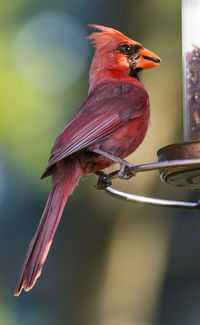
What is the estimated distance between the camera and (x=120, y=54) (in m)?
3.87

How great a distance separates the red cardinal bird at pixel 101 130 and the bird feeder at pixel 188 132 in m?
0.19

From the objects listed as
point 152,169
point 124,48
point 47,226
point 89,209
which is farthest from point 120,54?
point 89,209

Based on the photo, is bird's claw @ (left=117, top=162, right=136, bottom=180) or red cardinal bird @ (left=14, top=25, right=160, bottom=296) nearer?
bird's claw @ (left=117, top=162, right=136, bottom=180)

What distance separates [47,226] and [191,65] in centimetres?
106

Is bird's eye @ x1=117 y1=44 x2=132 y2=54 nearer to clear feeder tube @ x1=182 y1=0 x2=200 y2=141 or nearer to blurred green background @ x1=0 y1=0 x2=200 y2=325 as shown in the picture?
clear feeder tube @ x1=182 y1=0 x2=200 y2=141

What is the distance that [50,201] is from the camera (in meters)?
3.41

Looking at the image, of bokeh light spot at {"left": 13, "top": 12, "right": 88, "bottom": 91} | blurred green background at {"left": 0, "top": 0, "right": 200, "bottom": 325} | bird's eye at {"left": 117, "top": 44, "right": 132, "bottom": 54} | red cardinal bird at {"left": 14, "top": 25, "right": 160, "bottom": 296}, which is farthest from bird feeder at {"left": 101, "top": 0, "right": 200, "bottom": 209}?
bokeh light spot at {"left": 13, "top": 12, "right": 88, "bottom": 91}

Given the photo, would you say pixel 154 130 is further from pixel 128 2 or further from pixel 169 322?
pixel 169 322

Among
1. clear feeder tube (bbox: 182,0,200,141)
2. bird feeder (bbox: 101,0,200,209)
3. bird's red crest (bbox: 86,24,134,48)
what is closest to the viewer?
bird feeder (bbox: 101,0,200,209)

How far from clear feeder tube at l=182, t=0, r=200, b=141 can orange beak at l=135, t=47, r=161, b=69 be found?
0.71 ft

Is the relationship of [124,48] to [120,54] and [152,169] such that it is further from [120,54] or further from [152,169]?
[152,169]

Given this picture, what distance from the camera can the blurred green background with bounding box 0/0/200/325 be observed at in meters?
5.07

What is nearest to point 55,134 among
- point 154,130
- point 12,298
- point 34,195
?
point 34,195

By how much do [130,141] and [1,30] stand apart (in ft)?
8.82
